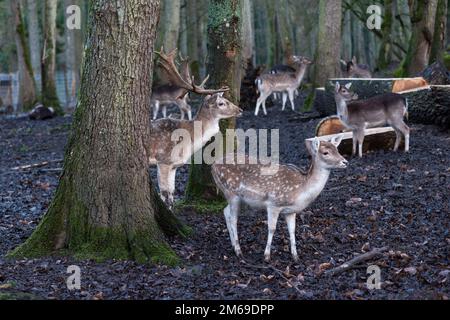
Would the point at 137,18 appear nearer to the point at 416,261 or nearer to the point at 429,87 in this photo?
the point at 416,261

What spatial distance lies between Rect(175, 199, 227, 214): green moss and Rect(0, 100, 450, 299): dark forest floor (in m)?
0.11

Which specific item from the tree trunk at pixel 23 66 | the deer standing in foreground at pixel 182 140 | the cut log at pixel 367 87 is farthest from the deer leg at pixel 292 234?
the tree trunk at pixel 23 66

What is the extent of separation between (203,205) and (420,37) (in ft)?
30.3

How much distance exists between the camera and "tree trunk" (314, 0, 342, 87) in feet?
52.1

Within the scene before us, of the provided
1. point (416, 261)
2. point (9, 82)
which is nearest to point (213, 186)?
point (416, 261)

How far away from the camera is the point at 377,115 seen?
11.4 meters

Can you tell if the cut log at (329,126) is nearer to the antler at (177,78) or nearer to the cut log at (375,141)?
the cut log at (375,141)

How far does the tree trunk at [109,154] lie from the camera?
630cm

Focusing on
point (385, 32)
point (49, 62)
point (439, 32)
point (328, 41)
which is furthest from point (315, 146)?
point (385, 32)

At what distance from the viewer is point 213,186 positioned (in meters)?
8.30

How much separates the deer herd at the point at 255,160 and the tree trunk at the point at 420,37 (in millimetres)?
3642

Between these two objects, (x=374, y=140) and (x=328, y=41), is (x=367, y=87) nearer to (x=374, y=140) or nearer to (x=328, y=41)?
(x=374, y=140)
